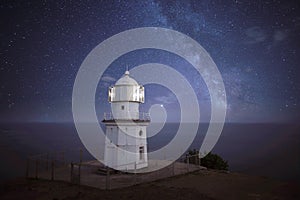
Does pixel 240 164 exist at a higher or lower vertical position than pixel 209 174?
lower

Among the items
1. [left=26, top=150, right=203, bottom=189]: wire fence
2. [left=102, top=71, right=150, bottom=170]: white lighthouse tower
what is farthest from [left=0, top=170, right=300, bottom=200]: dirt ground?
[left=102, top=71, right=150, bottom=170]: white lighthouse tower

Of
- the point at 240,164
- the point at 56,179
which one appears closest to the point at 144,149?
the point at 56,179

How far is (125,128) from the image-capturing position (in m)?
16.6

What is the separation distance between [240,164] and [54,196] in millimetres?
41618

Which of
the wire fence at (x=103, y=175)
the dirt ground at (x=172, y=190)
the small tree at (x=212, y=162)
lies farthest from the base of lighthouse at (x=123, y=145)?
the small tree at (x=212, y=162)

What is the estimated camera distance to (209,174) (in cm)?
1616

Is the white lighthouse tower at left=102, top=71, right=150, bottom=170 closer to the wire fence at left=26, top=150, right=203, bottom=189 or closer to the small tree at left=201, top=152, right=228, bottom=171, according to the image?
the wire fence at left=26, top=150, right=203, bottom=189

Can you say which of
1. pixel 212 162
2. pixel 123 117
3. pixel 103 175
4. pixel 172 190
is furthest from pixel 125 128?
pixel 212 162

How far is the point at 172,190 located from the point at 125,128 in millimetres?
6095

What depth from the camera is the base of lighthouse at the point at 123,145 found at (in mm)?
16312

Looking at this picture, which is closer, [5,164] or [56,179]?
[56,179]

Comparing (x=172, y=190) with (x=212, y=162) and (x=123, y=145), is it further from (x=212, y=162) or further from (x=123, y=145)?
(x=212, y=162)

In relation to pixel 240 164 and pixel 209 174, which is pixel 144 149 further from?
pixel 240 164

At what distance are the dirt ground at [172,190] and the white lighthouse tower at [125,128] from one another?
3337 mm
